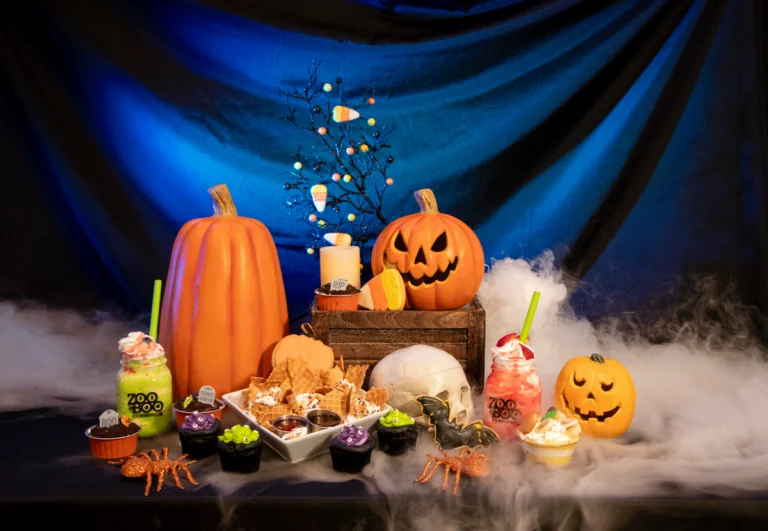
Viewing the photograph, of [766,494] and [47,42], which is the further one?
[47,42]

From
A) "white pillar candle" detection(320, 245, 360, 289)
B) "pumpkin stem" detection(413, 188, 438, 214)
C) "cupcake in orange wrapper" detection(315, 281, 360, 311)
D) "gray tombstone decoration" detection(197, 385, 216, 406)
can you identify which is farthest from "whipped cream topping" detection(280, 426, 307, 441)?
"pumpkin stem" detection(413, 188, 438, 214)

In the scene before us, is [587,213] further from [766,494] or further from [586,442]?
[766,494]

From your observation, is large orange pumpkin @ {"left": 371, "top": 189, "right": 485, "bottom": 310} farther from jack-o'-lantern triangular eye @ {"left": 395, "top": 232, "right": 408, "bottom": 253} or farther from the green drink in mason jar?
the green drink in mason jar

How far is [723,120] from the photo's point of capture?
230 cm

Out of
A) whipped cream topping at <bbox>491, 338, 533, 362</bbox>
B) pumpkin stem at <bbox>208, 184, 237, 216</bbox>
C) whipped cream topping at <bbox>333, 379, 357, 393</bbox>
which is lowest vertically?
whipped cream topping at <bbox>333, 379, 357, 393</bbox>

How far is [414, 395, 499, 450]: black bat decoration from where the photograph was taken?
160 cm

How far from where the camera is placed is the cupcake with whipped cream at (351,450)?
1489 mm

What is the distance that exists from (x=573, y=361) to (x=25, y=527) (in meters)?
1.28

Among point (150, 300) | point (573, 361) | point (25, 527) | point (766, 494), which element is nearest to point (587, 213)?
point (573, 361)

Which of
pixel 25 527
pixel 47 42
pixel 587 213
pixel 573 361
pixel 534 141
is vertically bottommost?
pixel 25 527

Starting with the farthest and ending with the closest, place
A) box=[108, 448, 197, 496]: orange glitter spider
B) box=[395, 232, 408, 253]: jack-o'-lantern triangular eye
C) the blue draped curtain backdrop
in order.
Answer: the blue draped curtain backdrop < box=[395, 232, 408, 253]: jack-o'-lantern triangular eye < box=[108, 448, 197, 496]: orange glitter spider

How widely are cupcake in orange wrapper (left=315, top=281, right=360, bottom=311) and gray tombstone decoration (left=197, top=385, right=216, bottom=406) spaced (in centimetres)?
39

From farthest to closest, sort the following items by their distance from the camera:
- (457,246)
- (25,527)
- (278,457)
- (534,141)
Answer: (534,141) → (457,246) → (278,457) → (25,527)

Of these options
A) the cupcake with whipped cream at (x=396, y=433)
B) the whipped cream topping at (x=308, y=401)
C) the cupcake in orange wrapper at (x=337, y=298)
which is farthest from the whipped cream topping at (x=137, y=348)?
the cupcake with whipped cream at (x=396, y=433)
